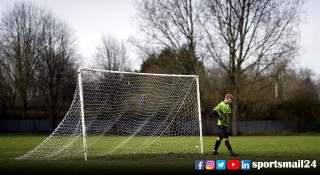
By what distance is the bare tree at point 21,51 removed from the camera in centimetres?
5350

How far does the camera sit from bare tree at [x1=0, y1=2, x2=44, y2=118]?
5350 centimetres

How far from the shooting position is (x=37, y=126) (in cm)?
5462

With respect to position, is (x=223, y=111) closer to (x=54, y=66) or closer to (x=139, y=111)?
(x=139, y=111)

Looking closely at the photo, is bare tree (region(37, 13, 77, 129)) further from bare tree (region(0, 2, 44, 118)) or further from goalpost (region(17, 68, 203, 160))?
goalpost (region(17, 68, 203, 160))

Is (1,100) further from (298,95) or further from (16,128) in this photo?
(298,95)

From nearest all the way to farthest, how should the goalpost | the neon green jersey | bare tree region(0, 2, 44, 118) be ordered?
the neon green jersey, the goalpost, bare tree region(0, 2, 44, 118)

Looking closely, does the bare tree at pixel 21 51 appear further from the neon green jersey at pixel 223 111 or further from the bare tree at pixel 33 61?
the neon green jersey at pixel 223 111

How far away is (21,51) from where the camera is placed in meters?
54.0

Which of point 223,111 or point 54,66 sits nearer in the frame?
point 223,111

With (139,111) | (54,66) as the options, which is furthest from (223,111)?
(54,66)

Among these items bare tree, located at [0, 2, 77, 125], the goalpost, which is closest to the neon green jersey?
the goalpost

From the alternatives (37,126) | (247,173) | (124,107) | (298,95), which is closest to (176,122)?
(124,107)

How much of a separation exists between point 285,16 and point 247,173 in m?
32.2

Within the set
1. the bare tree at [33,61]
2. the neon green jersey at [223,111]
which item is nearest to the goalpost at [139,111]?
the neon green jersey at [223,111]
